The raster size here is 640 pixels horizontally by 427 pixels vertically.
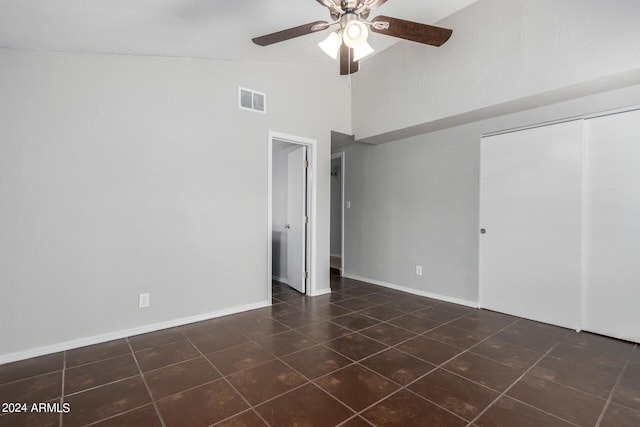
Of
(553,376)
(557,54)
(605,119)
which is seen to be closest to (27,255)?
(553,376)

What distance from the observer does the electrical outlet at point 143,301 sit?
2832 mm

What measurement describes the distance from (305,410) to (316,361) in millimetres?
586

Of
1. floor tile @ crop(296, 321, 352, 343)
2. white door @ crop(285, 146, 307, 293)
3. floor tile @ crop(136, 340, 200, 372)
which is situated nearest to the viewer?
floor tile @ crop(136, 340, 200, 372)

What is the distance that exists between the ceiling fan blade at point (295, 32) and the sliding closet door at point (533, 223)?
8.18 ft

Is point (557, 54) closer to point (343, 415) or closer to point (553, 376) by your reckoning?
point (553, 376)

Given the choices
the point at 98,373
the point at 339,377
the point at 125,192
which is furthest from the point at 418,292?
the point at 125,192

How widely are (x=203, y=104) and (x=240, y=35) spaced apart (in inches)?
33.5

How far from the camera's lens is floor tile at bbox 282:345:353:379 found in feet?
7.08

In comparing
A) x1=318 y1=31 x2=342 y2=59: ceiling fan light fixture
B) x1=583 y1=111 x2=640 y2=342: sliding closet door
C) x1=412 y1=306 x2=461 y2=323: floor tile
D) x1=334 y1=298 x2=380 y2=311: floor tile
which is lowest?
x1=334 y1=298 x2=380 y2=311: floor tile

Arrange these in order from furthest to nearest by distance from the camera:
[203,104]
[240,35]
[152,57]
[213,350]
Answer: [203,104]
[152,57]
[240,35]
[213,350]

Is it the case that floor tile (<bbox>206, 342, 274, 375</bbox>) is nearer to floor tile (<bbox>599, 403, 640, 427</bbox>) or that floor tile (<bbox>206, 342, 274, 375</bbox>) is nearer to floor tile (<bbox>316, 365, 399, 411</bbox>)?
floor tile (<bbox>316, 365, 399, 411</bbox>)

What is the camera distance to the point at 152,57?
9.39 feet

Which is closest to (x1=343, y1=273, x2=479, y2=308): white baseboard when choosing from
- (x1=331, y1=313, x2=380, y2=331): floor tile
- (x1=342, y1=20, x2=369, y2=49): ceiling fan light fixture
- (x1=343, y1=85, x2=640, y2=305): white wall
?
→ (x1=343, y1=85, x2=640, y2=305): white wall

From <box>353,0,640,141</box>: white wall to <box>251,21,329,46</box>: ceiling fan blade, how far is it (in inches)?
73.1
